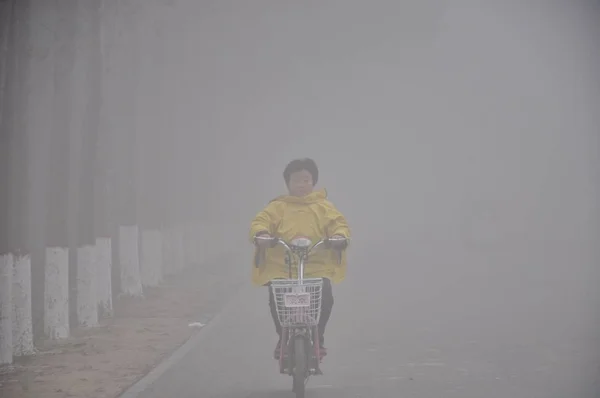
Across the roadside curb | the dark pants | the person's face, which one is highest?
the person's face

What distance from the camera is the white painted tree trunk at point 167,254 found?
83.0 feet

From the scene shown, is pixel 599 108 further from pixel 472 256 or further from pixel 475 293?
pixel 475 293

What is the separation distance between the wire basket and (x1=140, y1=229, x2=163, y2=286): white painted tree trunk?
14.1 m

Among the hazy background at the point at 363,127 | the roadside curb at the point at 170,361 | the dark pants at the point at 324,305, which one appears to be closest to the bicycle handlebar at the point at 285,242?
the dark pants at the point at 324,305

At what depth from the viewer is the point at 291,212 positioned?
871 cm

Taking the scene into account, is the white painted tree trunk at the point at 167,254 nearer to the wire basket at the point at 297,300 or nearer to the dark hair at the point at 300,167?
the dark hair at the point at 300,167

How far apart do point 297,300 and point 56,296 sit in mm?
6605

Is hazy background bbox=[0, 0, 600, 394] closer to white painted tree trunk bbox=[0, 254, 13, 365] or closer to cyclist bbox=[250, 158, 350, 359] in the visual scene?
white painted tree trunk bbox=[0, 254, 13, 365]

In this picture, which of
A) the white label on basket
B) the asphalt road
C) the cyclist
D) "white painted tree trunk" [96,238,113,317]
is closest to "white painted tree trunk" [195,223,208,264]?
the asphalt road

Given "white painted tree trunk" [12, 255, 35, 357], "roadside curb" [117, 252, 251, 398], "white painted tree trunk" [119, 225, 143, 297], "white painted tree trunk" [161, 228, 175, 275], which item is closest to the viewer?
"roadside curb" [117, 252, 251, 398]

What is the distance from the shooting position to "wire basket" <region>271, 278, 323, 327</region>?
801 centimetres

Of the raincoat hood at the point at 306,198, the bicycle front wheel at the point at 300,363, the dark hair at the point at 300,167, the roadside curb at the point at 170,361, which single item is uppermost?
the dark hair at the point at 300,167

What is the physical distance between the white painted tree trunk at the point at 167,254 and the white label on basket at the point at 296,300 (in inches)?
685

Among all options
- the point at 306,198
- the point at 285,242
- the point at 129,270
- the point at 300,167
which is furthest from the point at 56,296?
the point at 285,242
